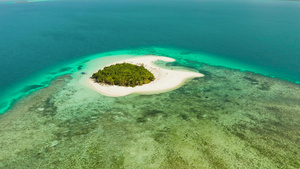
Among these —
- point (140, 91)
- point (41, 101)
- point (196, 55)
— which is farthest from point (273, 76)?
point (41, 101)

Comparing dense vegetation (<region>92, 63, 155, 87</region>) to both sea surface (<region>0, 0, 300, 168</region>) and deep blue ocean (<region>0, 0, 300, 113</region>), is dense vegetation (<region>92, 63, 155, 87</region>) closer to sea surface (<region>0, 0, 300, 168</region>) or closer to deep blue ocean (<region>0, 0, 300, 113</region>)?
sea surface (<region>0, 0, 300, 168</region>)

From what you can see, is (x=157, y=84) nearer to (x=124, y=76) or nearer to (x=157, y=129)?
(x=124, y=76)

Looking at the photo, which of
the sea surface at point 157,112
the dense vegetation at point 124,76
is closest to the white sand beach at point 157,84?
the dense vegetation at point 124,76

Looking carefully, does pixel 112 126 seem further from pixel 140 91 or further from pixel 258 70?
pixel 258 70

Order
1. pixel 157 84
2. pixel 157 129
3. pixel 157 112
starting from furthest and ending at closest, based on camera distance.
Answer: pixel 157 84 < pixel 157 112 < pixel 157 129

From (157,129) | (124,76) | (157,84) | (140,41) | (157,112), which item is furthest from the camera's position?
(140,41)

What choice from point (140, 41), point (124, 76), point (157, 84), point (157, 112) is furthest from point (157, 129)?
point (140, 41)

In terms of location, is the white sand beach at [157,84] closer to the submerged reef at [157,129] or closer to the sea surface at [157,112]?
the sea surface at [157,112]
